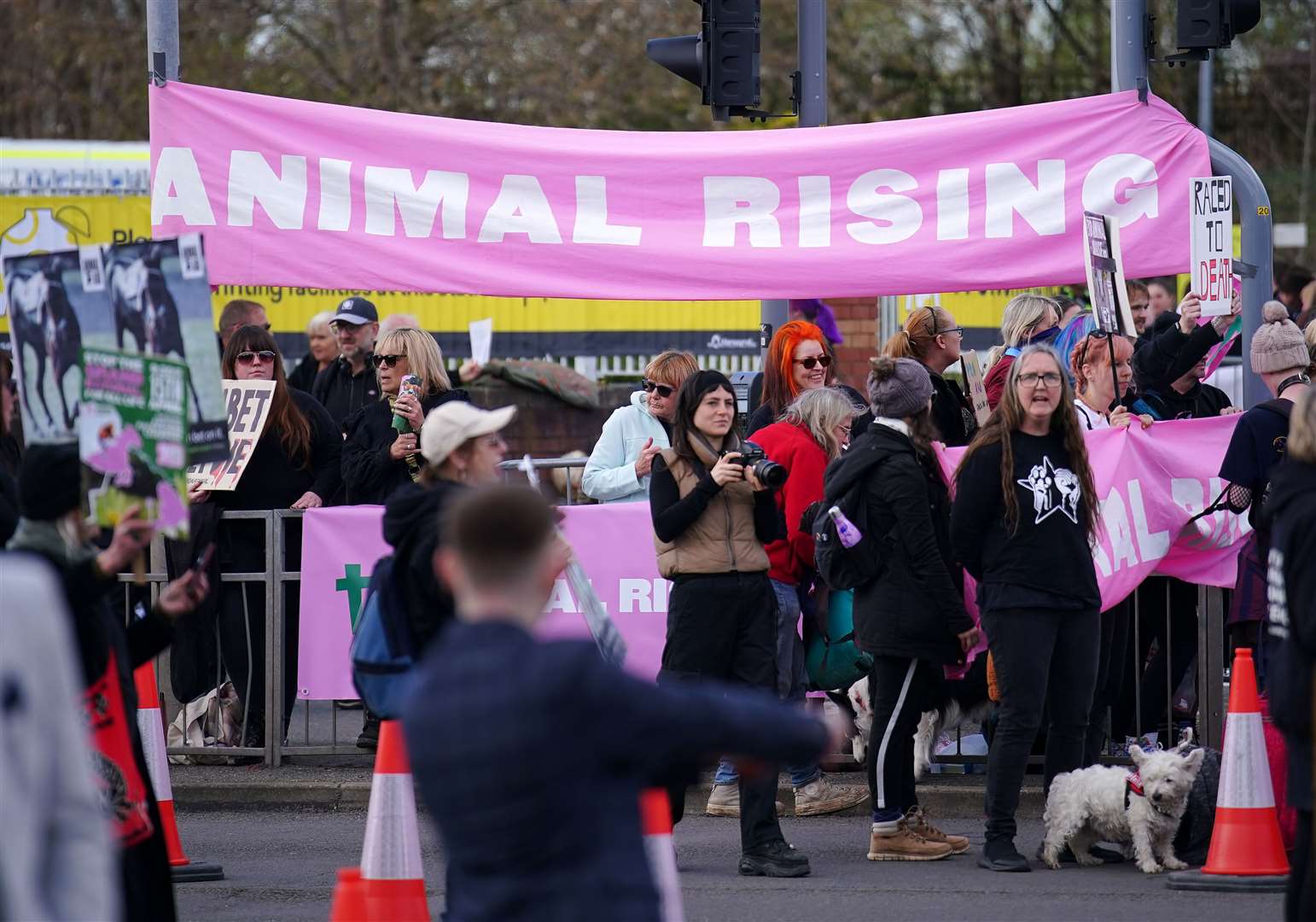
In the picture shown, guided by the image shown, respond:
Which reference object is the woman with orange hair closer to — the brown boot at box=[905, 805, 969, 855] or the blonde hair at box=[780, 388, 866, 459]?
the blonde hair at box=[780, 388, 866, 459]

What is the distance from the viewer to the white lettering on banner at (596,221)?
29.3 ft

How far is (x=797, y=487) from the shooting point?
8.12 meters

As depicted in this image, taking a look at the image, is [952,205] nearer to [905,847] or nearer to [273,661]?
[905,847]

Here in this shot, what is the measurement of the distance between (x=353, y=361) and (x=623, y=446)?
7.92ft

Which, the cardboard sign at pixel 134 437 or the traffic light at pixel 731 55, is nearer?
the cardboard sign at pixel 134 437

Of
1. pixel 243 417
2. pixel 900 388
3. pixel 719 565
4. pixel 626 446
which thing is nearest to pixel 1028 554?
pixel 900 388

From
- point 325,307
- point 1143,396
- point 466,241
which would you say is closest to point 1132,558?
point 1143,396

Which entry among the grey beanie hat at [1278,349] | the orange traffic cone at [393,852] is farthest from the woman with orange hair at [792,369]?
the orange traffic cone at [393,852]

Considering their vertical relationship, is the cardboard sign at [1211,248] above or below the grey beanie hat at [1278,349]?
above

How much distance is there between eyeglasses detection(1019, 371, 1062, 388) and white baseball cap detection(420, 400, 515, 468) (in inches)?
101

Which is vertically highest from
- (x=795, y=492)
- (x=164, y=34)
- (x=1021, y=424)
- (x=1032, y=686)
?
(x=164, y=34)

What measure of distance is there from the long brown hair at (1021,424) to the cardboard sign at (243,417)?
372 cm

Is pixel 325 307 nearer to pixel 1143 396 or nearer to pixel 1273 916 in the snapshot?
pixel 1143 396

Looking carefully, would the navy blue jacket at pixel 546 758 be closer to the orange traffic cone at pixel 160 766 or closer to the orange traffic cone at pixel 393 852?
the orange traffic cone at pixel 393 852
